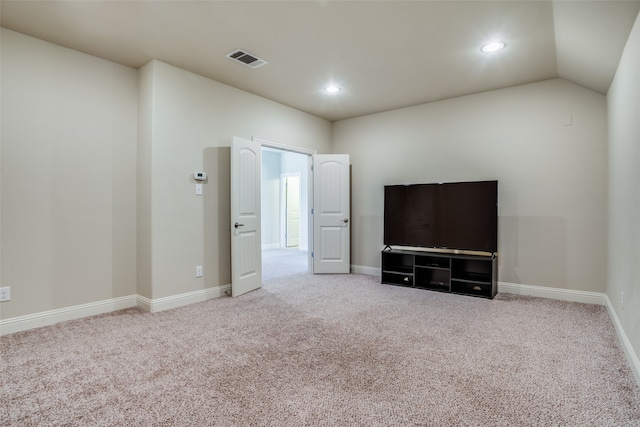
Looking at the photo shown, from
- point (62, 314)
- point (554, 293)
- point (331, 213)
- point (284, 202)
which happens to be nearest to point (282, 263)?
point (331, 213)

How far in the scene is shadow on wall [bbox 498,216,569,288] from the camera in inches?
151

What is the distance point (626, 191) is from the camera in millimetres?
2477

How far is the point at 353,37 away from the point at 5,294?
3.69 m

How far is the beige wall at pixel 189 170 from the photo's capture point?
136 inches

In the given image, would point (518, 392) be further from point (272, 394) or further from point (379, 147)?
point (379, 147)

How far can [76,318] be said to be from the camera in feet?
10.4

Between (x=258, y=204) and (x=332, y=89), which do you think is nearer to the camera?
(x=332, y=89)

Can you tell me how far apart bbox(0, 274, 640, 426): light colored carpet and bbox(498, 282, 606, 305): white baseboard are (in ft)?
0.90

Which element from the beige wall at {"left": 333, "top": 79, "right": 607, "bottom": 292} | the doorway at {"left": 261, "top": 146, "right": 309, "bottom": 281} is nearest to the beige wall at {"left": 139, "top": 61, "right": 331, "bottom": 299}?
the beige wall at {"left": 333, "top": 79, "right": 607, "bottom": 292}

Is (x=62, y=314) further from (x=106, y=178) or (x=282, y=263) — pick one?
(x=282, y=263)

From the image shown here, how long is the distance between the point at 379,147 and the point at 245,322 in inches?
135

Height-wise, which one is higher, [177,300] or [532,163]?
[532,163]

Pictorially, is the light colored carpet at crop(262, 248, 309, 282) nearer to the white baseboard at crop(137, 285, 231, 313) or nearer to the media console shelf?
the white baseboard at crop(137, 285, 231, 313)

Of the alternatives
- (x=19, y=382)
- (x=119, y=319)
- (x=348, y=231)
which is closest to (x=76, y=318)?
(x=119, y=319)
